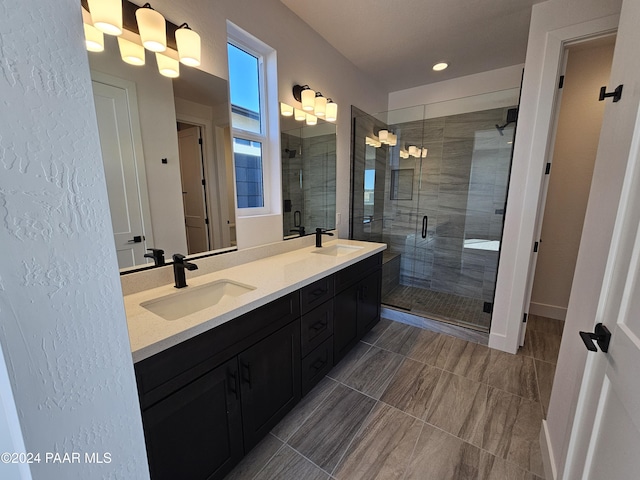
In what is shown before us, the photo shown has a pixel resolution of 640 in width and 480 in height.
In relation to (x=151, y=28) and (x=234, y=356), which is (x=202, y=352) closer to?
(x=234, y=356)

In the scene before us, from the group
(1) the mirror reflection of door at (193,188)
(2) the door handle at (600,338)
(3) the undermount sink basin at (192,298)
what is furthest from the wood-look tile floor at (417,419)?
(1) the mirror reflection of door at (193,188)

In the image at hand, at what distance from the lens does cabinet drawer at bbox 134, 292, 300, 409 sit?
904 millimetres

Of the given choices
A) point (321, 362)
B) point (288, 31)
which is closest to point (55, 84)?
point (321, 362)

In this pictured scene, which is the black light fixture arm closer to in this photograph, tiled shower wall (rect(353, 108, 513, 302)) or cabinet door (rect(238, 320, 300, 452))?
tiled shower wall (rect(353, 108, 513, 302))

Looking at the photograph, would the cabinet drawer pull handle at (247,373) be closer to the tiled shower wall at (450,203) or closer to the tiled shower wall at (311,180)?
the tiled shower wall at (311,180)

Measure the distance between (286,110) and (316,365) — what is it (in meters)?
1.90

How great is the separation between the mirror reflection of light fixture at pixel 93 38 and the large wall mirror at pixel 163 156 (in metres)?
0.03

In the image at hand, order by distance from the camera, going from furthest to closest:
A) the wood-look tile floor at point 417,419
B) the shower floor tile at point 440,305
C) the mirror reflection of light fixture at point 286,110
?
the shower floor tile at point 440,305 < the mirror reflection of light fixture at point 286,110 < the wood-look tile floor at point 417,419

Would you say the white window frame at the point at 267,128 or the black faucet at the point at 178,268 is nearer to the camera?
the black faucet at the point at 178,268

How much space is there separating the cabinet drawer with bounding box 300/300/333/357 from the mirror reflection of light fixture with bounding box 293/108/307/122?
1.51 metres

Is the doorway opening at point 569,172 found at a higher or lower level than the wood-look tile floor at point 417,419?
higher

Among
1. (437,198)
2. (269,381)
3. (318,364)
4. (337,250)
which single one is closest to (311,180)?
(337,250)

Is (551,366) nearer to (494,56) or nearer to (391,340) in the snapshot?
(391,340)

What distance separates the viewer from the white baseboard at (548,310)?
2813 millimetres
